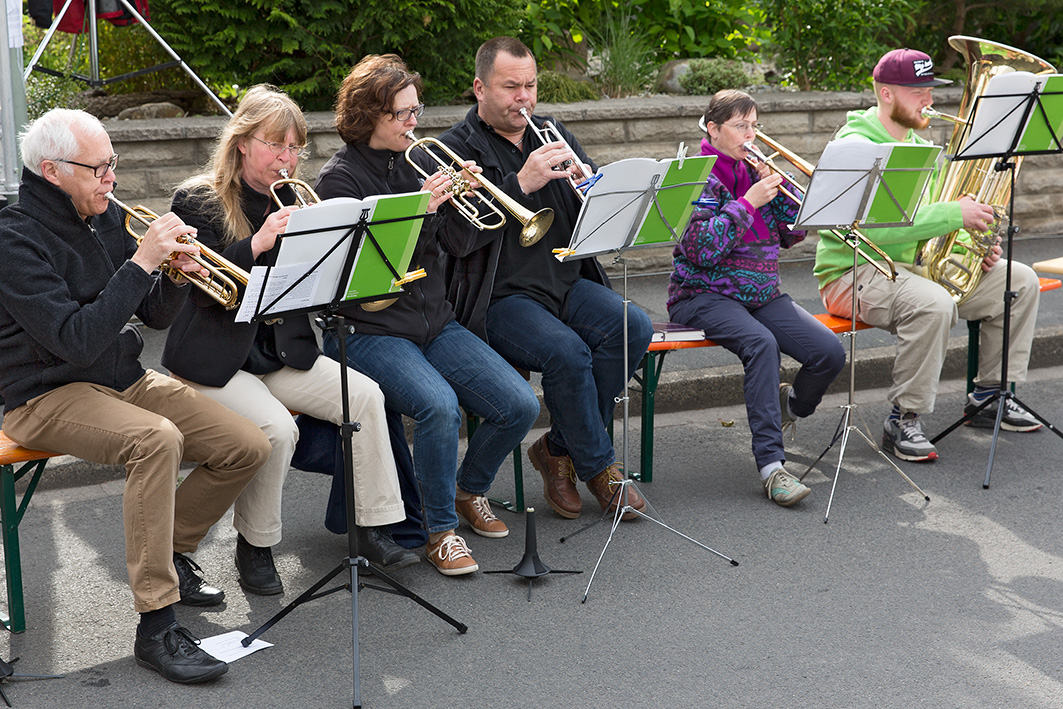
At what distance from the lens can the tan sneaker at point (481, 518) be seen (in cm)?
407

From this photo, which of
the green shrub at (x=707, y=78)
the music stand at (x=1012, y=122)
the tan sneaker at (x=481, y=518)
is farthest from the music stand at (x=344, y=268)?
the green shrub at (x=707, y=78)

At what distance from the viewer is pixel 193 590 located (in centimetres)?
353

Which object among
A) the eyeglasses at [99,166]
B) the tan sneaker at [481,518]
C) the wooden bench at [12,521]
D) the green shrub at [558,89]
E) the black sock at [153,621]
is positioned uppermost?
the eyeglasses at [99,166]

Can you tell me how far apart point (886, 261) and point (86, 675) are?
11.9 feet

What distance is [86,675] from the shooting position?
309cm

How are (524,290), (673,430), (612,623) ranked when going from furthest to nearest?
(673,430), (524,290), (612,623)

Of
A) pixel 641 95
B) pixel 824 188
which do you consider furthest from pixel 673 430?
pixel 641 95

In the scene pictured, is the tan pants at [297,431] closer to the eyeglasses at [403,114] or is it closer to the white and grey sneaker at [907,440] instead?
the eyeglasses at [403,114]

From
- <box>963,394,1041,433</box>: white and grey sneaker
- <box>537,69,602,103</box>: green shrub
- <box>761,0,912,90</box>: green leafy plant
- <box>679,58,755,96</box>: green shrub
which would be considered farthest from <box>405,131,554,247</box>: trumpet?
<box>761,0,912,90</box>: green leafy plant

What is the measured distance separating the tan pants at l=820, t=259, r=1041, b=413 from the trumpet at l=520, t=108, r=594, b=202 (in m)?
1.54

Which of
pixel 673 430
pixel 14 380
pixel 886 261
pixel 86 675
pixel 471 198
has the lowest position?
pixel 673 430

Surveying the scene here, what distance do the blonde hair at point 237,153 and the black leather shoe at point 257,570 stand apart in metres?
1.02

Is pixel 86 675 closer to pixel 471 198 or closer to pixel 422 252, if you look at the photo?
pixel 422 252

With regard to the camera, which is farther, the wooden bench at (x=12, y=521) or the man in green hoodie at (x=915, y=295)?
the man in green hoodie at (x=915, y=295)
